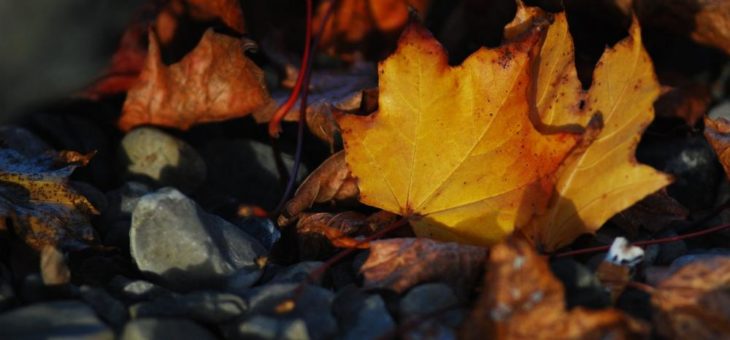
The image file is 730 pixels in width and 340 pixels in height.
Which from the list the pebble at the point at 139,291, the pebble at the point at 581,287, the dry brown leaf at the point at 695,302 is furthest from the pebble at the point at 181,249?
the dry brown leaf at the point at 695,302

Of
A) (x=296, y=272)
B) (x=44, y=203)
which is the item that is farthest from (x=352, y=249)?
(x=44, y=203)

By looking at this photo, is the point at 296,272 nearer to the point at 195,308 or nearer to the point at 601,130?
the point at 195,308

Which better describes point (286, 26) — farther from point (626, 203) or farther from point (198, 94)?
point (626, 203)

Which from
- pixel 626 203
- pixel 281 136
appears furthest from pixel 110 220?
pixel 626 203

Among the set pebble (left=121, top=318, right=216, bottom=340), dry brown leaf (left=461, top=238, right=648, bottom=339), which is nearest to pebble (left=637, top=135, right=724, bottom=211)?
dry brown leaf (left=461, top=238, right=648, bottom=339)

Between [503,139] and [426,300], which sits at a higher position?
[503,139]

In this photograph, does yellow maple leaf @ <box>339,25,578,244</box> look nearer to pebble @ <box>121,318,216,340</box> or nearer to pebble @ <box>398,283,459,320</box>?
pebble @ <box>398,283,459,320</box>

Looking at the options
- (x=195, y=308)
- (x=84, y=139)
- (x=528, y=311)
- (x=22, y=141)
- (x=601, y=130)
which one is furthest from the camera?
(x=84, y=139)
